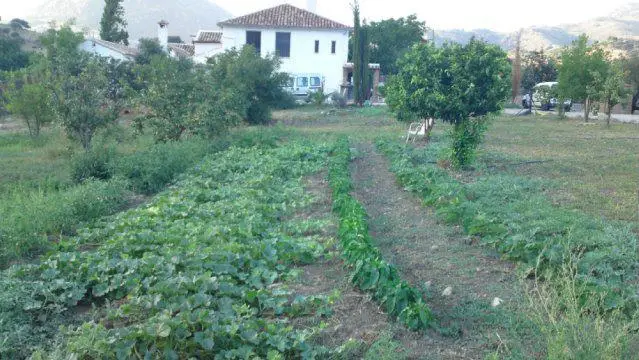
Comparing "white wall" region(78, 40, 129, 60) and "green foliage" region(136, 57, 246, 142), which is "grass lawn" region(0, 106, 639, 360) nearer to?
"green foliage" region(136, 57, 246, 142)

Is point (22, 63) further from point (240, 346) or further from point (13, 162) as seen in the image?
point (240, 346)

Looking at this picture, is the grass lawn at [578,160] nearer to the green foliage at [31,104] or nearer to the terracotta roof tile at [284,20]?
the green foliage at [31,104]

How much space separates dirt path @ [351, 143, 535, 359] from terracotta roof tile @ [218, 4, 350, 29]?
104 ft

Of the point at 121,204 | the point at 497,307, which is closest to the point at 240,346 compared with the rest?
the point at 497,307

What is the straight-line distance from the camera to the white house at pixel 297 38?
4131 centimetres

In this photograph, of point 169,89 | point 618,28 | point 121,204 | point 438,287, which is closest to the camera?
point 438,287

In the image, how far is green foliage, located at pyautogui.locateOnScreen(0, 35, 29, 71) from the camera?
128 feet

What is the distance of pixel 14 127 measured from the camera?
26.2m

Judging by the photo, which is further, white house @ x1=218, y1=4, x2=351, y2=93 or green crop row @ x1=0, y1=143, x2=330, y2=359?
white house @ x1=218, y1=4, x2=351, y2=93

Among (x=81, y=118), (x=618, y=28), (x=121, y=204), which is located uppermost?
(x=618, y=28)

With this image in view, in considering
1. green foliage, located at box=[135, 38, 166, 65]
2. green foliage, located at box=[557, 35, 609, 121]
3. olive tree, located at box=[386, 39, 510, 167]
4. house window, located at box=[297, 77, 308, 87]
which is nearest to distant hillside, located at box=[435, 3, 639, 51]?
house window, located at box=[297, 77, 308, 87]

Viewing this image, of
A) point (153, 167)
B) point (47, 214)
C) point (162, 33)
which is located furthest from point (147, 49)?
point (47, 214)

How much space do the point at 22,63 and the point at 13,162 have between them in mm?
28992

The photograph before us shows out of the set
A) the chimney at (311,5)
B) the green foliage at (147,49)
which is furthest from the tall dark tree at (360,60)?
the chimney at (311,5)
